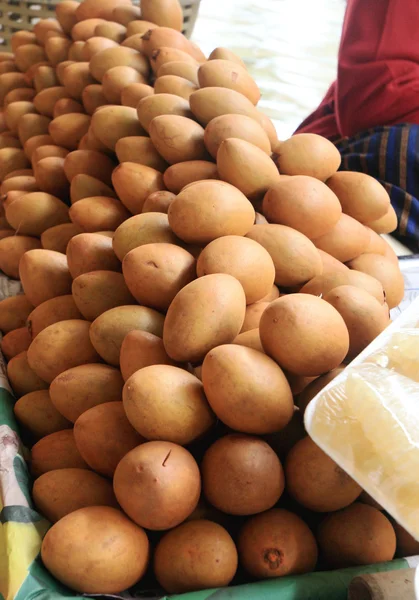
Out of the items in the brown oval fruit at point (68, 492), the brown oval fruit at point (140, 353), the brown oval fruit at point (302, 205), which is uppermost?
the brown oval fruit at point (302, 205)

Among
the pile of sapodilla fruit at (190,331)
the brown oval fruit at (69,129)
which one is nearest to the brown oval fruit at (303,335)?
the pile of sapodilla fruit at (190,331)

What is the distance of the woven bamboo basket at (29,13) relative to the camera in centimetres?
178

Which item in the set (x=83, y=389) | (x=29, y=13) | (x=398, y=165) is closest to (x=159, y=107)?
(x=83, y=389)

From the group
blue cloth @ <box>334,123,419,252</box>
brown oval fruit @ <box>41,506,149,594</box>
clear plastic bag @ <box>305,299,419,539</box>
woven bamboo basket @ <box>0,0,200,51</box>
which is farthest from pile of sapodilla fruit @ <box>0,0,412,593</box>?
woven bamboo basket @ <box>0,0,200,51</box>

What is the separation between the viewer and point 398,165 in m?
1.36

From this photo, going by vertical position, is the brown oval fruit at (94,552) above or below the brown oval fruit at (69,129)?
below

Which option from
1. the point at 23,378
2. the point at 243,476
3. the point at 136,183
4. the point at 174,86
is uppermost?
the point at 174,86

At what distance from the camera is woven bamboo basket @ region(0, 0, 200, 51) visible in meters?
1.78

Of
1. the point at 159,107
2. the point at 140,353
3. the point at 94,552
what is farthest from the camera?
the point at 159,107

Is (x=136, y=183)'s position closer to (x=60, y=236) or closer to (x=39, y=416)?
(x=60, y=236)

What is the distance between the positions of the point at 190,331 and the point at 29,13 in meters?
1.59

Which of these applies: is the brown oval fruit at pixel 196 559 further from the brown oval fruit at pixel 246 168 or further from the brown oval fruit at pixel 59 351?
the brown oval fruit at pixel 246 168

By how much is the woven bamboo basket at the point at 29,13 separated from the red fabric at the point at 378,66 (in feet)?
1.66

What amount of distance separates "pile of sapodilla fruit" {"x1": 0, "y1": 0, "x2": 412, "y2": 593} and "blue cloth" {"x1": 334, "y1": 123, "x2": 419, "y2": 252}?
0.28 metres
